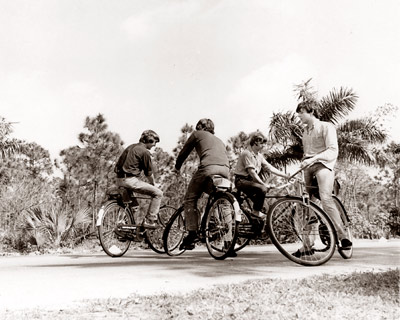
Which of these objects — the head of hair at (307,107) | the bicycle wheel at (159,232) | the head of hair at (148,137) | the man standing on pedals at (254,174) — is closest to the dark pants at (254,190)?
the man standing on pedals at (254,174)

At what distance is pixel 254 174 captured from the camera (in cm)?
725

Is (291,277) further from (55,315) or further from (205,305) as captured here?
(55,315)

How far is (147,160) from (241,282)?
140 inches

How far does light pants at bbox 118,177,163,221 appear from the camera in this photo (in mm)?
7574

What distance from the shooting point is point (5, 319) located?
332 centimetres

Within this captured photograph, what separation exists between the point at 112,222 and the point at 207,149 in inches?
78.5

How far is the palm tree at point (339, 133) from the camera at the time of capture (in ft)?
67.7

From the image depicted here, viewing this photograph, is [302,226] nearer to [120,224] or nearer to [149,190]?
[149,190]

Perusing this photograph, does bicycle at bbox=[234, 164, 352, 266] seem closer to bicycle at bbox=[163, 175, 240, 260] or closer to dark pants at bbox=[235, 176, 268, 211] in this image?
bicycle at bbox=[163, 175, 240, 260]

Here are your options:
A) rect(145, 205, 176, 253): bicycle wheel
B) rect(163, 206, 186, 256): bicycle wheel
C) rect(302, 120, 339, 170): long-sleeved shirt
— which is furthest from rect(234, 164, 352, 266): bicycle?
rect(145, 205, 176, 253): bicycle wheel

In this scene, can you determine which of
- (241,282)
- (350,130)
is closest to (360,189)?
(350,130)

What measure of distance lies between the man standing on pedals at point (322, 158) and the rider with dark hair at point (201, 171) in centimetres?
114

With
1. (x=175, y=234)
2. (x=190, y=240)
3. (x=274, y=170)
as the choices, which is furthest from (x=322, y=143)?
(x=175, y=234)

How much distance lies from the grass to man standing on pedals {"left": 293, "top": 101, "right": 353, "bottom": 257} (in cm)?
192
